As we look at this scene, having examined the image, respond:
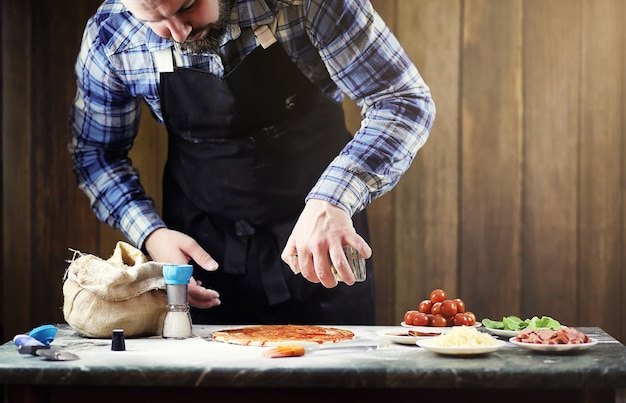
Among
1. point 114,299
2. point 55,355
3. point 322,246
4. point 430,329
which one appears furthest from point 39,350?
point 430,329

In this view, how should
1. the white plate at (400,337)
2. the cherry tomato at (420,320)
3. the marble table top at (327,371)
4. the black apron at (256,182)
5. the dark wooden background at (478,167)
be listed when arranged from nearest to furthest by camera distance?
the marble table top at (327,371)
the white plate at (400,337)
the cherry tomato at (420,320)
the black apron at (256,182)
the dark wooden background at (478,167)

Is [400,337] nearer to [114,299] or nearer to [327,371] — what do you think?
[327,371]

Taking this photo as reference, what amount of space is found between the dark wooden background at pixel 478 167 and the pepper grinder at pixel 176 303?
1511 millimetres

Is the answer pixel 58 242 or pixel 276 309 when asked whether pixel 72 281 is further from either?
pixel 58 242

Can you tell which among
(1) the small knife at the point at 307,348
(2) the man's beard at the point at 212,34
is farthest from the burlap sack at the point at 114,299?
(2) the man's beard at the point at 212,34

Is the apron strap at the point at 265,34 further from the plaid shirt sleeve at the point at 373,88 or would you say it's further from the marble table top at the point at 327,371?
the marble table top at the point at 327,371

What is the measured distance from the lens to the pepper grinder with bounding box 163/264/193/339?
6.61 ft

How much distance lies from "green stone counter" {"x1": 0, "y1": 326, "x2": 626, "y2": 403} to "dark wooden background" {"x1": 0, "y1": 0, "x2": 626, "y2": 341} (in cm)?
176

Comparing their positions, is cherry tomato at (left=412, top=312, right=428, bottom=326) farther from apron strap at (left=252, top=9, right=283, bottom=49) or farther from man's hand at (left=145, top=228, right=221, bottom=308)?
apron strap at (left=252, top=9, right=283, bottom=49)

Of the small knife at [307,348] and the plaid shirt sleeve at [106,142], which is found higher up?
the plaid shirt sleeve at [106,142]

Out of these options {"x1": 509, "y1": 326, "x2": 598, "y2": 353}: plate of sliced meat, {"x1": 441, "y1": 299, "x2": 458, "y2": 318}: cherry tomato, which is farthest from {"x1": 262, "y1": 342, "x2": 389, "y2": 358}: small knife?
{"x1": 441, "y1": 299, "x2": 458, "y2": 318}: cherry tomato

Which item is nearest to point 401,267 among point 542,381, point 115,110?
point 115,110

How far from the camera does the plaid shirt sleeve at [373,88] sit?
2.31 m

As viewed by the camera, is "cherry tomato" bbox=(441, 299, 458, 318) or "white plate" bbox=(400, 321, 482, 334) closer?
"white plate" bbox=(400, 321, 482, 334)
